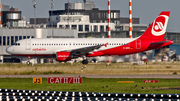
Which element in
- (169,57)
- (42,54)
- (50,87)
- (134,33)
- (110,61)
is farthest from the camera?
(134,33)

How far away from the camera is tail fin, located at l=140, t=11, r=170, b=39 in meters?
61.8

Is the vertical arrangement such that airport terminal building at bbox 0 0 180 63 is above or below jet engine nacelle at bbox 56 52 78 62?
above

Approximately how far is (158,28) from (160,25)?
78cm

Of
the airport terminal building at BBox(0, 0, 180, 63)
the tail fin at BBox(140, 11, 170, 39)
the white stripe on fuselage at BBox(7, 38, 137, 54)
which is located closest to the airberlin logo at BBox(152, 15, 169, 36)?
the tail fin at BBox(140, 11, 170, 39)

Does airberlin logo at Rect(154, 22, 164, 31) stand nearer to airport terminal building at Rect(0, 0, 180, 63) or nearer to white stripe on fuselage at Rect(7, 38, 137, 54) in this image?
white stripe on fuselage at Rect(7, 38, 137, 54)

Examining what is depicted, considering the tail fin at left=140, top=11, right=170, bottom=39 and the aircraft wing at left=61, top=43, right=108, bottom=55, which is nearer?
the aircraft wing at left=61, top=43, right=108, bottom=55

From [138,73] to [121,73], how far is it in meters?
2.26

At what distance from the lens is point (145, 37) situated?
6150 centimetres

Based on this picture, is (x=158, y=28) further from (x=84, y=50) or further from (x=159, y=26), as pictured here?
(x=84, y=50)

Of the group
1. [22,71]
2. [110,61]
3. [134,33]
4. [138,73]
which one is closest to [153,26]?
[110,61]

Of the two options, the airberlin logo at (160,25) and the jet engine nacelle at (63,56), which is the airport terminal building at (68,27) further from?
the jet engine nacelle at (63,56)

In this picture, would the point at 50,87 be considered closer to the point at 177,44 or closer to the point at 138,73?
the point at 138,73

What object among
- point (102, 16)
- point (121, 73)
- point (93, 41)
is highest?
point (102, 16)

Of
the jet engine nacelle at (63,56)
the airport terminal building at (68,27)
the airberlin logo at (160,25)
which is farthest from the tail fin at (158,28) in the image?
the jet engine nacelle at (63,56)
